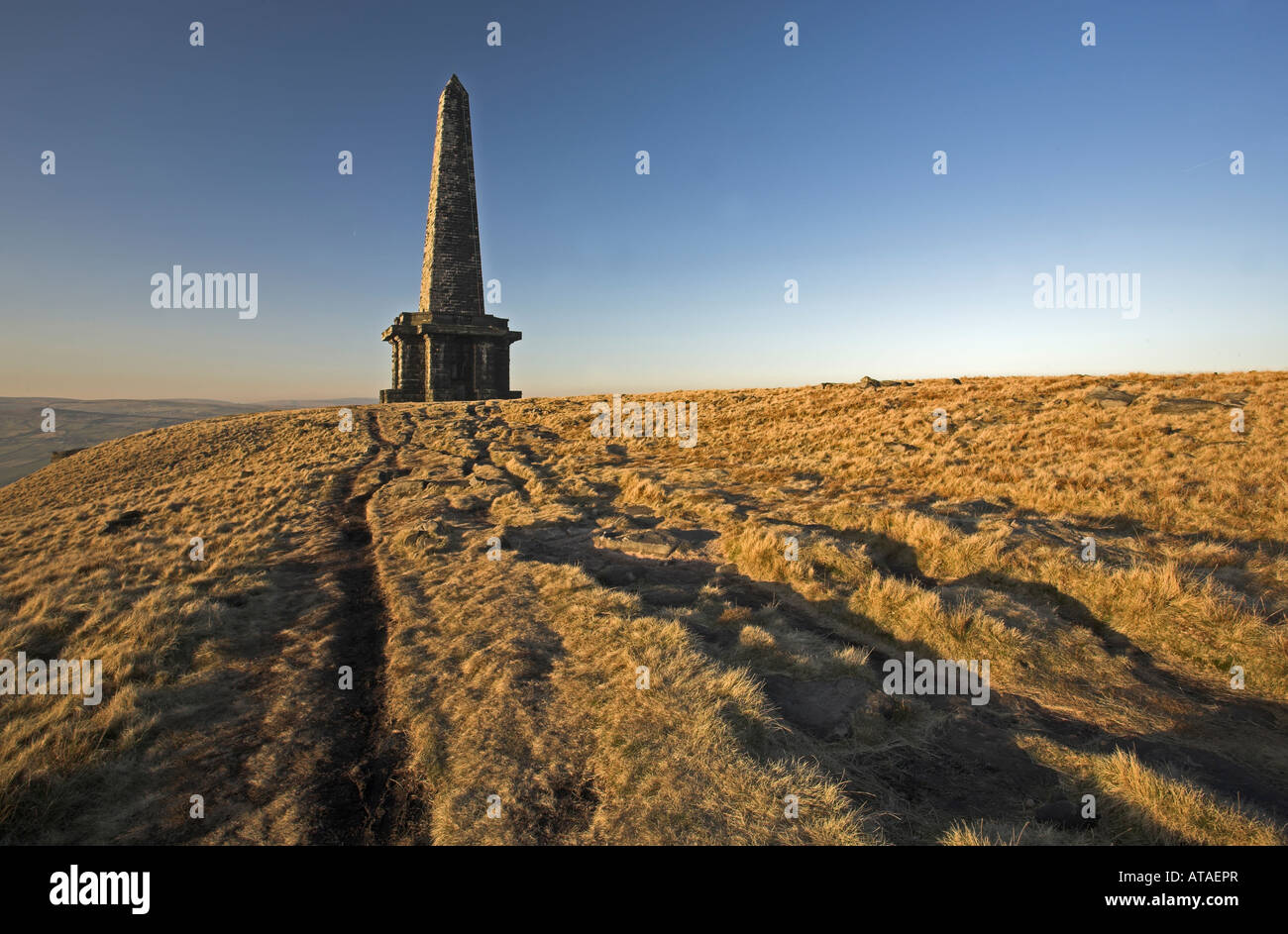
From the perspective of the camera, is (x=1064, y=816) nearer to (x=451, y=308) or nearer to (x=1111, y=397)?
(x=1111, y=397)

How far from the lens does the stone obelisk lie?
35.2 metres

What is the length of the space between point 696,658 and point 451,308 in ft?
115

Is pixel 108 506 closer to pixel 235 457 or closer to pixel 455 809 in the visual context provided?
pixel 235 457

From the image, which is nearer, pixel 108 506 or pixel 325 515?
pixel 325 515

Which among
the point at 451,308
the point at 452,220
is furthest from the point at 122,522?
the point at 452,220

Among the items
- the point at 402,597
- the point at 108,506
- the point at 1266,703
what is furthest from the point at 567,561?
the point at 108,506

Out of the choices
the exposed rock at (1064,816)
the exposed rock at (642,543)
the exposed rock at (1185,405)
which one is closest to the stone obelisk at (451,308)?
the exposed rock at (642,543)

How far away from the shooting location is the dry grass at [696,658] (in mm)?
4219

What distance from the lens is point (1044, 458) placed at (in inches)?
564

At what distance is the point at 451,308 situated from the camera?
36094 mm

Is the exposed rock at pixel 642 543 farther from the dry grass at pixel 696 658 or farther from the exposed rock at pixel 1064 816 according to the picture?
the exposed rock at pixel 1064 816

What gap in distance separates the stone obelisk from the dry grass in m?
Answer: 23.2

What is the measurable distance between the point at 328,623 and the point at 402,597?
43.3 inches

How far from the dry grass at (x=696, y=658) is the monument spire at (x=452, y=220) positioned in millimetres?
24726
